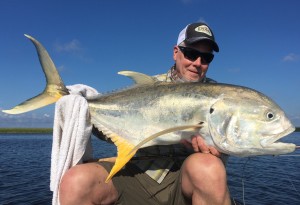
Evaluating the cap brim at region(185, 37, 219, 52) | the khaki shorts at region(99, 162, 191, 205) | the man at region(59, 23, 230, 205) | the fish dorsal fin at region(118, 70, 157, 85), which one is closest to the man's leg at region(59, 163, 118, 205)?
the man at region(59, 23, 230, 205)

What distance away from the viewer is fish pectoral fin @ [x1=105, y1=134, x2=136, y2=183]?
339 centimetres

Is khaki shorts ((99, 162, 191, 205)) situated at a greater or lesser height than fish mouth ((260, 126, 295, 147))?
lesser

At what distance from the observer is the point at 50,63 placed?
3.84 meters

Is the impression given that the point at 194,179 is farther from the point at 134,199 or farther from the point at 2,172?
the point at 2,172

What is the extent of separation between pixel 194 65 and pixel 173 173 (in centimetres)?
152

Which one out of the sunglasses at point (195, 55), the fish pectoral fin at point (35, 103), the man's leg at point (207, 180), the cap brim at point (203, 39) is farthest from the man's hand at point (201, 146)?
the fish pectoral fin at point (35, 103)

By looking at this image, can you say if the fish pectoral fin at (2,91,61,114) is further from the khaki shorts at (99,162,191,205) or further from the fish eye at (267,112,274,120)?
the fish eye at (267,112,274,120)

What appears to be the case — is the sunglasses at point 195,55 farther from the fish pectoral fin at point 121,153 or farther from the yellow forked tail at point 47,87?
the yellow forked tail at point 47,87

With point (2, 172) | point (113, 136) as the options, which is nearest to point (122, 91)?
point (113, 136)

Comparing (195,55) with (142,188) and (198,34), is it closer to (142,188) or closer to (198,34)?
(198,34)

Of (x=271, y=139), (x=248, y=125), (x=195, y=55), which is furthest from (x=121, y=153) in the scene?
(x=195, y=55)

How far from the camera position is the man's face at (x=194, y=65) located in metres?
4.49

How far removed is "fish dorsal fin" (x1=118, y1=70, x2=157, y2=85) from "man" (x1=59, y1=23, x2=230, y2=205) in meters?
0.85

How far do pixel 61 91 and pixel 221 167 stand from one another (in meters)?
2.10
